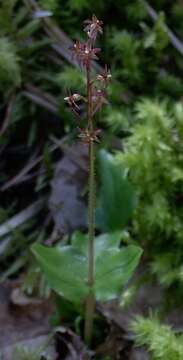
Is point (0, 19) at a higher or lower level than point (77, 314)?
higher

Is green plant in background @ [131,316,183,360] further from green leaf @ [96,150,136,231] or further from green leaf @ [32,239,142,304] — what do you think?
green leaf @ [96,150,136,231]

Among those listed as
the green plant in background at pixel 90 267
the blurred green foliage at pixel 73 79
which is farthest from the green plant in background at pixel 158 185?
the green plant in background at pixel 90 267

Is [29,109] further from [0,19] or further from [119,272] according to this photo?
[119,272]

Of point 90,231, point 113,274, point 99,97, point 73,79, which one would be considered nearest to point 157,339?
point 113,274

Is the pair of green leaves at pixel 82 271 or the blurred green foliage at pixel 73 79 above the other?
the blurred green foliage at pixel 73 79

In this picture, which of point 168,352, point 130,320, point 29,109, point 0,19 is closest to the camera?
point 168,352

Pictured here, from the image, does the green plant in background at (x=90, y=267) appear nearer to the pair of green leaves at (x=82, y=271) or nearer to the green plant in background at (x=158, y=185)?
the pair of green leaves at (x=82, y=271)

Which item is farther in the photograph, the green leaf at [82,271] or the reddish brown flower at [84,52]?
the green leaf at [82,271]

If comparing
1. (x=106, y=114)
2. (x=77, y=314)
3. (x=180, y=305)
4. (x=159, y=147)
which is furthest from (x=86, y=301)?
(x=106, y=114)
